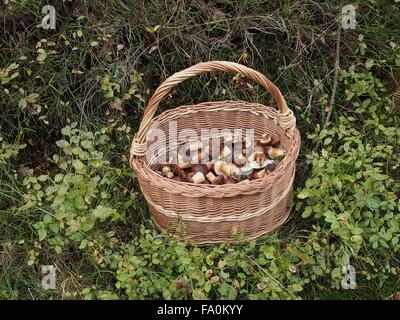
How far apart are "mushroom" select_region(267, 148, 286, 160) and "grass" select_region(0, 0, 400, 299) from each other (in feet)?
0.40

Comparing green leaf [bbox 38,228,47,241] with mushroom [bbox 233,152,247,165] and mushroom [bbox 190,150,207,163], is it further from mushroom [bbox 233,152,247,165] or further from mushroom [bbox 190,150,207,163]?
mushroom [bbox 233,152,247,165]

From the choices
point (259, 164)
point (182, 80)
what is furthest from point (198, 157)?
point (182, 80)

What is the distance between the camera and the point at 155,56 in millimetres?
2801

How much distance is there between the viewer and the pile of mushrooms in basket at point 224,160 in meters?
2.47

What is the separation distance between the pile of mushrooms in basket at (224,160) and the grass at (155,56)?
0.16 m

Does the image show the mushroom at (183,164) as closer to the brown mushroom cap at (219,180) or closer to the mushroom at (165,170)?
the mushroom at (165,170)

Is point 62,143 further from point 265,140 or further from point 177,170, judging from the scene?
point 265,140

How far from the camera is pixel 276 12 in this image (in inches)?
108

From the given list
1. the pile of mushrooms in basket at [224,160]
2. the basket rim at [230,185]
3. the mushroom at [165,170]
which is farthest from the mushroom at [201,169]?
the basket rim at [230,185]

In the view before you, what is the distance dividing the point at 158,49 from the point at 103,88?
0.32 metres

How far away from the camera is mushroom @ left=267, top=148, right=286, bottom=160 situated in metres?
2.52

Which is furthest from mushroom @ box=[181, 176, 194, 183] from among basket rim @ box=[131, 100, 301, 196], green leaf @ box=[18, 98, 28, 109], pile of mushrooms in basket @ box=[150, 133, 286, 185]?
green leaf @ box=[18, 98, 28, 109]
